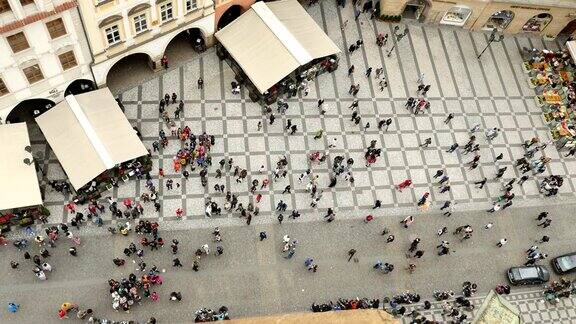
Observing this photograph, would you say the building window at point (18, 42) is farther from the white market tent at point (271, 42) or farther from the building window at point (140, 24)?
the white market tent at point (271, 42)

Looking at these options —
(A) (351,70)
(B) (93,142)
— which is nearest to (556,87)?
(A) (351,70)

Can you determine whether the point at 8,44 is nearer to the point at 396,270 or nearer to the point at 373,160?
the point at 373,160

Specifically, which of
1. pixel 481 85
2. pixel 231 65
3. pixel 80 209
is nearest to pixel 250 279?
pixel 80 209

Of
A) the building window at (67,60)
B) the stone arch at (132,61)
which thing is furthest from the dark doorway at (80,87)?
the building window at (67,60)

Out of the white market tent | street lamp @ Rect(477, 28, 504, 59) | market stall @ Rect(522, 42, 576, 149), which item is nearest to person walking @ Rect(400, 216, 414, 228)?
the white market tent

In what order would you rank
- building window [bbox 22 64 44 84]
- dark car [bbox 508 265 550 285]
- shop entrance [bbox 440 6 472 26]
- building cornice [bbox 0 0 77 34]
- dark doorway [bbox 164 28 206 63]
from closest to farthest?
1. building cornice [bbox 0 0 77 34]
2. building window [bbox 22 64 44 84]
3. dark car [bbox 508 265 550 285]
4. dark doorway [bbox 164 28 206 63]
5. shop entrance [bbox 440 6 472 26]

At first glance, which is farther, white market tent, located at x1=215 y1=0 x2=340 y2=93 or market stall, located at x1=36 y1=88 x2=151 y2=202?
white market tent, located at x1=215 y1=0 x2=340 y2=93

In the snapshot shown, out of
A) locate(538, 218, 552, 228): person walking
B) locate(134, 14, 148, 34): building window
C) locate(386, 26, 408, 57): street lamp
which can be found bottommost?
locate(538, 218, 552, 228): person walking

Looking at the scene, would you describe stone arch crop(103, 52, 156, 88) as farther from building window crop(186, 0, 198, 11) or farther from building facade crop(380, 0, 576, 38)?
building facade crop(380, 0, 576, 38)
